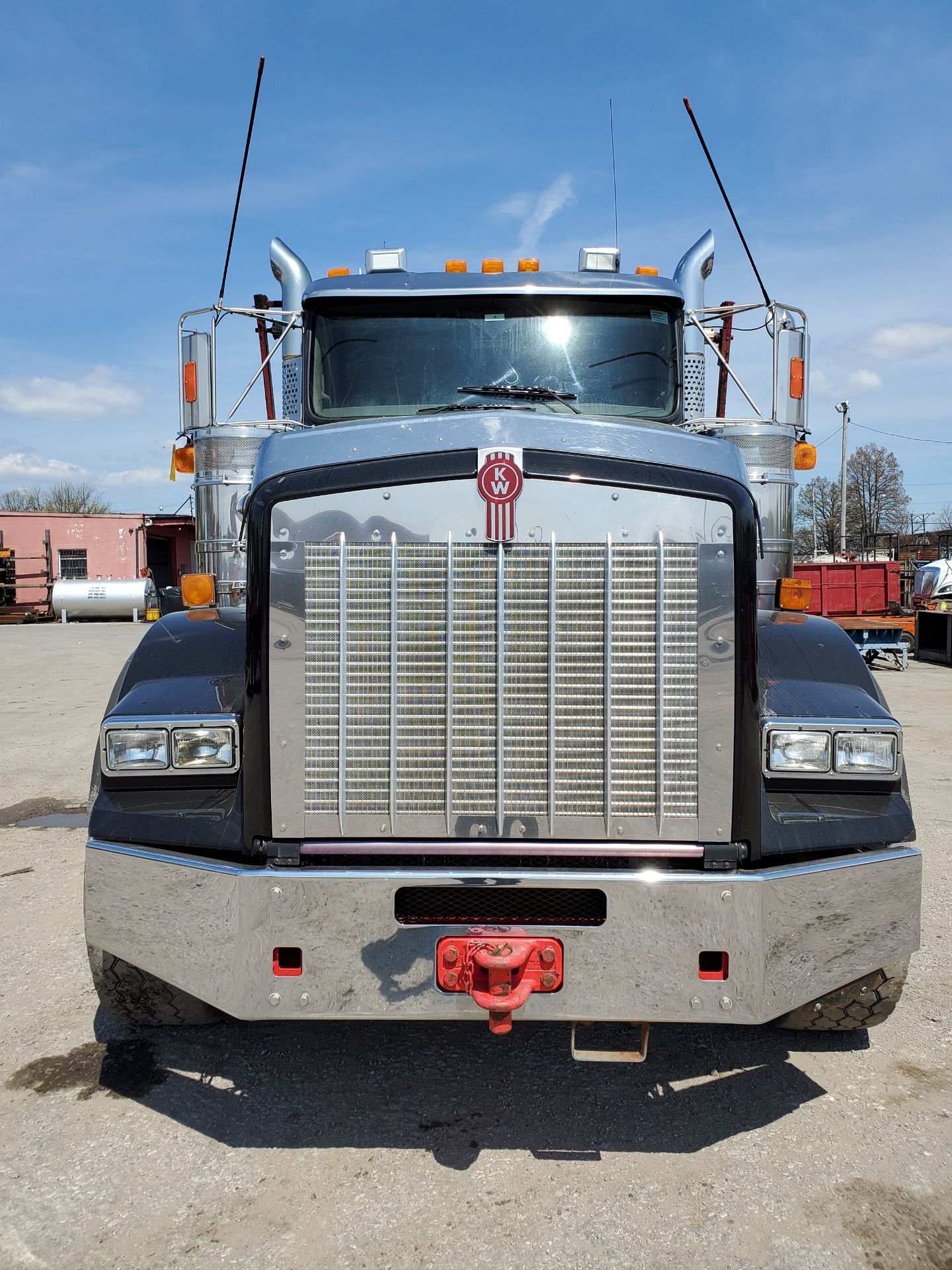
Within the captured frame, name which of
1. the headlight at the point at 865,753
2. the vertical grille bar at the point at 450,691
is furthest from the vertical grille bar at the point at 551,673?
the headlight at the point at 865,753

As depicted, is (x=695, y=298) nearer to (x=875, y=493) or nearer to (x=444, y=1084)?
(x=444, y=1084)

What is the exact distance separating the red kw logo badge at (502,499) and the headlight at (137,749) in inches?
42.2

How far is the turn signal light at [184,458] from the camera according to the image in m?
4.85

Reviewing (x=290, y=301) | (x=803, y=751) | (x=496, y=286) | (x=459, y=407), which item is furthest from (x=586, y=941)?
(x=290, y=301)

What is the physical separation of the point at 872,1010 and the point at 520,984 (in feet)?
4.28

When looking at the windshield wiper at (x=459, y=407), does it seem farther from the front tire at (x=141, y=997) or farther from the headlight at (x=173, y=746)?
the front tire at (x=141, y=997)

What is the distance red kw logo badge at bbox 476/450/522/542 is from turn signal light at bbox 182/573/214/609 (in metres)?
1.45

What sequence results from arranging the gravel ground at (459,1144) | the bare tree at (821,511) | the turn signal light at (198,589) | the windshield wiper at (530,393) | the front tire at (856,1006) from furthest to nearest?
the bare tree at (821,511) < the windshield wiper at (530,393) < the turn signal light at (198,589) < the front tire at (856,1006) < the gravel ground at (459,1144)

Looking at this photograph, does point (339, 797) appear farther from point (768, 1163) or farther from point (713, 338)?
point (713, 338)

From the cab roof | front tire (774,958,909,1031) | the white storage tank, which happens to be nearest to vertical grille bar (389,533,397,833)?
front tire (774,958,909,1031)

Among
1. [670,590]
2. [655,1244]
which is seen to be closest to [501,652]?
[670,590]

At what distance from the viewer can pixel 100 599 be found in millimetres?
30953

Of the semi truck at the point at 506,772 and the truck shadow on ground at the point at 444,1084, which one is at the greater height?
the semi truck at the point at 506,772

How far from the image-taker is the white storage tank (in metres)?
30.7
